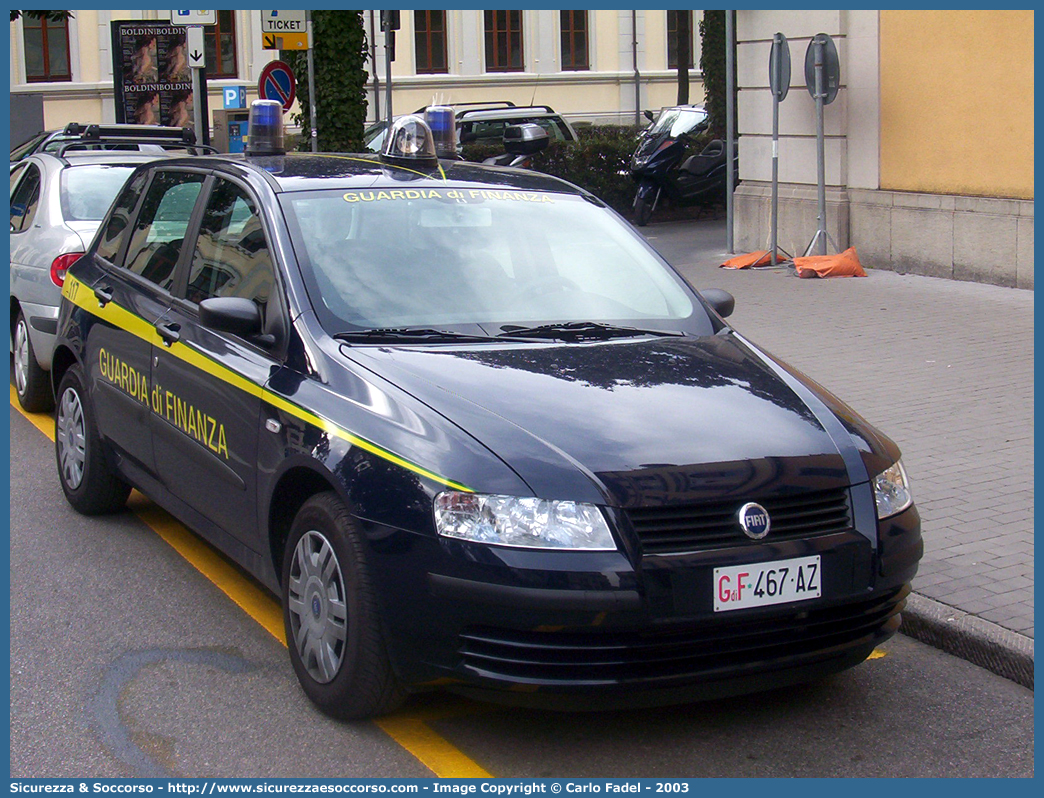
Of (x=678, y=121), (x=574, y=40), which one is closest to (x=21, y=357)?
(x=678, y=121)

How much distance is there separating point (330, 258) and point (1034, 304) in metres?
8.45

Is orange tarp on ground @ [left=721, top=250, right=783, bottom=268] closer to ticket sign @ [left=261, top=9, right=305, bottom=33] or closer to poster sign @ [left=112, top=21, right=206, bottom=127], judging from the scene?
ticket sign @ [left=261, top=9, right=305, bottom=33]

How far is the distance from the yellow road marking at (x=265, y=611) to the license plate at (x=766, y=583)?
2.75ft

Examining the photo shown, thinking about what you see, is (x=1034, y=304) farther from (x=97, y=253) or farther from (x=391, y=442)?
(x=391, y=442)

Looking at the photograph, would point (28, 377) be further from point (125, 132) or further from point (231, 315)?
point (231, 315)

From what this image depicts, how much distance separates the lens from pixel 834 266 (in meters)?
13.9

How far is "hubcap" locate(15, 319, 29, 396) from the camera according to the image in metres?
8.59

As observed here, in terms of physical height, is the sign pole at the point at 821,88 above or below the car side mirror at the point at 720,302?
above

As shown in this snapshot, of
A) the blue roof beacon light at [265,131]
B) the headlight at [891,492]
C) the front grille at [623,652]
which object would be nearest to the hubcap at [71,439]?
the blue roof beacon light at [265,131]

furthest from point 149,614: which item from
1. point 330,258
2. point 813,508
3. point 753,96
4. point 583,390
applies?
point 753,96

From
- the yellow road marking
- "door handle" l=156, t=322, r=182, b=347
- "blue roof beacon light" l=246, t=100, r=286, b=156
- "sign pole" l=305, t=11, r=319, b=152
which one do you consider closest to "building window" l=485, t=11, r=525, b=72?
"sign pole" l=305, t=11, r=319, b=152

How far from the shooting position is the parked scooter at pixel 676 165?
21.0m

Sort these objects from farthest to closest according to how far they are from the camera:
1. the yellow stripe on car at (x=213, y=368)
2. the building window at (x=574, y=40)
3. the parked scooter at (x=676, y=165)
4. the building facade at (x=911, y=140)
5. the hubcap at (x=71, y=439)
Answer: the building window at (x=574, y=40), the parked scooter at (x=676, y=165), the building facade at (x=911, y=140), the hubcap at (x=71, y=439), the yellow stripe on car at (x=213, y=368)

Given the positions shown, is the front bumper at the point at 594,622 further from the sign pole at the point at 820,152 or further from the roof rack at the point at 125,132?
the sign pole at the point at 820,152
